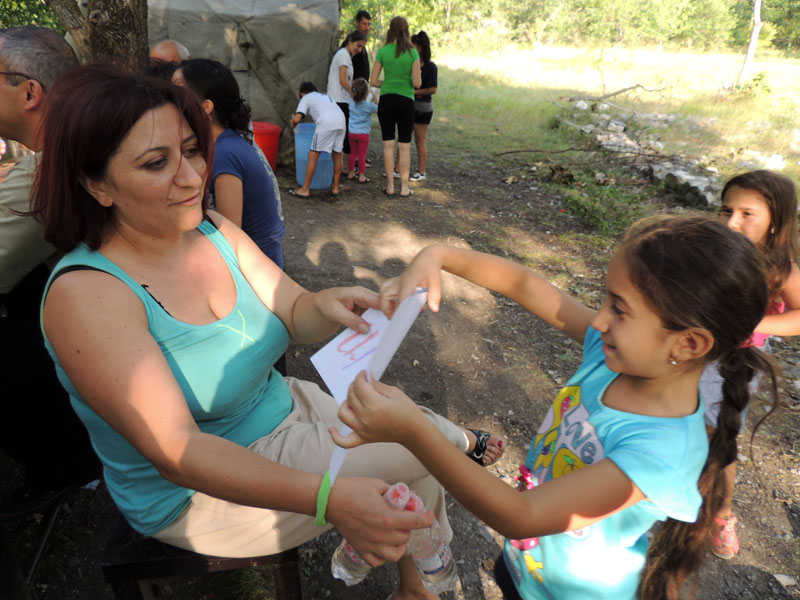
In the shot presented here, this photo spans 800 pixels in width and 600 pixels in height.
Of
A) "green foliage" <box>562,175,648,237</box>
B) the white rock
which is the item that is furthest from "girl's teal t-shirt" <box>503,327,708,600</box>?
the white rock

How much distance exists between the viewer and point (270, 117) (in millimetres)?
7406

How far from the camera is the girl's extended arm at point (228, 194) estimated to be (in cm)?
270

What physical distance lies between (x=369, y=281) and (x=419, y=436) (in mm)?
3749

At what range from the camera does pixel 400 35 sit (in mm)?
6406

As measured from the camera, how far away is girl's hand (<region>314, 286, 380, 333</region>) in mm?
1638

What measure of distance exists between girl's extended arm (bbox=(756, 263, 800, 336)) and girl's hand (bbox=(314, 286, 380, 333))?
163 cm

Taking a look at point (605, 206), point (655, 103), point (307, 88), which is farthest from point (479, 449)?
point (655, 103)

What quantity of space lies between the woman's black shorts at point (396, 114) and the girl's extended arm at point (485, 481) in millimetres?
6098

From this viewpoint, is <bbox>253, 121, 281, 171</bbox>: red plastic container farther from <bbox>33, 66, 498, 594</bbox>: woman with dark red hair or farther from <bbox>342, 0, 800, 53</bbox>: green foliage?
<bbox>342, 0, 800, 53</bbox>: green foliage

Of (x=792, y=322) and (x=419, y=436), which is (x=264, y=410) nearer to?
(x=419, y=436)

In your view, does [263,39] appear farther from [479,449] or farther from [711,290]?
[711,290]

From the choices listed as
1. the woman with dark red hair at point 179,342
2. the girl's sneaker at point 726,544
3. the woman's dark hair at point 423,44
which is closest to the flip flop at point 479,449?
the woman with dark red hair at point 179,342

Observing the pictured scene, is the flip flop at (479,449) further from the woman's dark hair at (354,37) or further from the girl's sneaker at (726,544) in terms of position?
the woman's dark hair at (354,37)

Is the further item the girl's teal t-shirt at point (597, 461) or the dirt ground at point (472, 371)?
the dirt ground at point (472, 371)
